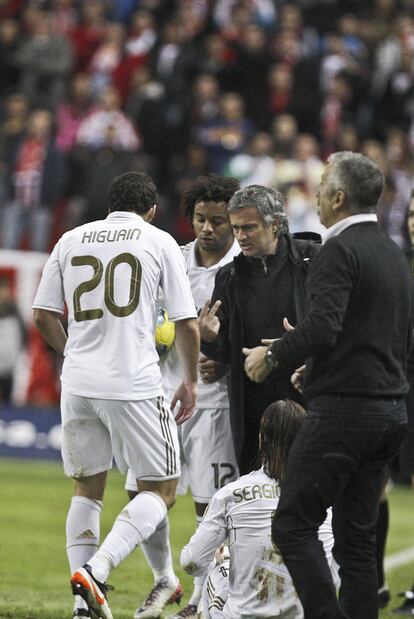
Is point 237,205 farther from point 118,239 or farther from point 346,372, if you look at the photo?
point 346,372

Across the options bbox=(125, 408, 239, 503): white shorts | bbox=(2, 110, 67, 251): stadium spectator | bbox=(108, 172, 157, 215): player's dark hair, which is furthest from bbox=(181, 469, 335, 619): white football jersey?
bbox=(2, 110, 67, 251): stadium spectator

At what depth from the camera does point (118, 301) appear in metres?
6.78

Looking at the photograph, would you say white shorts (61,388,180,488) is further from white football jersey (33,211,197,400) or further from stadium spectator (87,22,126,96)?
stadium spectator (87,22,126,96)

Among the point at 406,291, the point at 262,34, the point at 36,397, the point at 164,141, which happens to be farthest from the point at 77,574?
the point at 262,34

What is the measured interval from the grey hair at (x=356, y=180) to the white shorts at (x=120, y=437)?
1651 millimetres

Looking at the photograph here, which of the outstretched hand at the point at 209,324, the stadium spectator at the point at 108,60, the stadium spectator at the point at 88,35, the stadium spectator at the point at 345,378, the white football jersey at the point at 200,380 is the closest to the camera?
the stadium spectator at the point at 345,378

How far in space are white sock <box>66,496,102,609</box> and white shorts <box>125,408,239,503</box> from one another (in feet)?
2.51

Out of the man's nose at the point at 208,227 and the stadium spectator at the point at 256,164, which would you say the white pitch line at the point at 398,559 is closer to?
the man's nose at the point at 208,227

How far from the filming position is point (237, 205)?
7125 mm

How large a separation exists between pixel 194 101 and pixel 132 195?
37.6 ft

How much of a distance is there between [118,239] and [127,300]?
315 mm

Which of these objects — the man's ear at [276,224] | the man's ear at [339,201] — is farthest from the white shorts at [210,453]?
the man's ear at [339,201]

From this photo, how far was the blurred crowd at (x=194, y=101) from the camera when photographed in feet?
54.5

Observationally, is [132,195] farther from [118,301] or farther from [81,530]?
[81,530]
